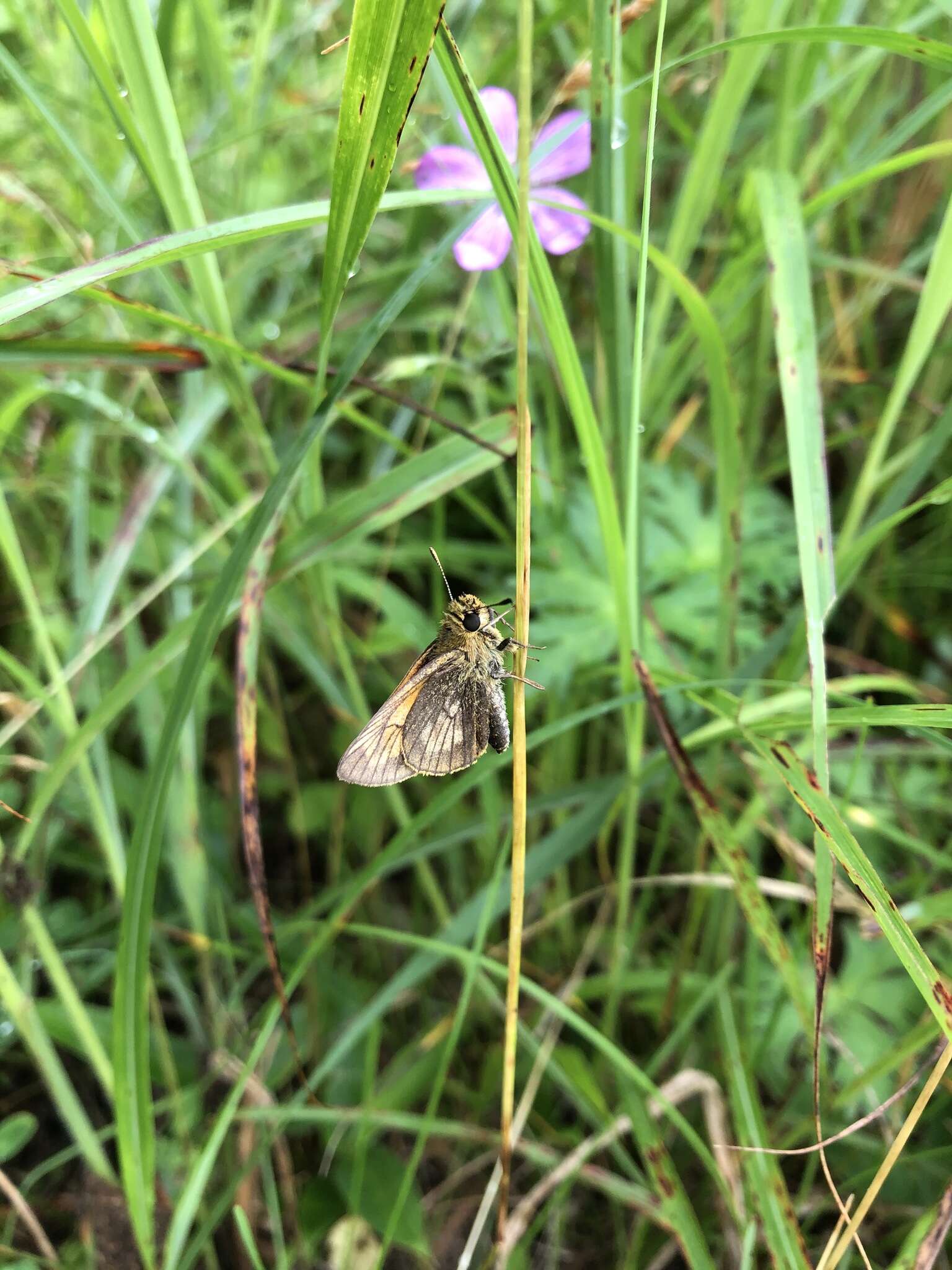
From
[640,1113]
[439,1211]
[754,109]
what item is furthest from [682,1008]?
[754,109]

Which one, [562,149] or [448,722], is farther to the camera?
[562,149]

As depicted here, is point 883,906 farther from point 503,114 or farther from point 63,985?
point 503,114

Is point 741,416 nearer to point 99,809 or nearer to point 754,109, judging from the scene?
point 754,109

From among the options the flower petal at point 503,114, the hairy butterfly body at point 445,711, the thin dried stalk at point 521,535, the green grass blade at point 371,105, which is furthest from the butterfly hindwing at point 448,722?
the flower petal at point 503,114

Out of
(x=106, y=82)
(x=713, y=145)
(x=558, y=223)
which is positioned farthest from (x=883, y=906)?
(x=106, y=82)

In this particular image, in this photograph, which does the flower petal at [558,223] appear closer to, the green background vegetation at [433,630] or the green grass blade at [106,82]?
the green background vegetation at [433,630]

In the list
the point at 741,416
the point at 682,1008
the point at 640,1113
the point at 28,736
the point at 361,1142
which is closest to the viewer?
the point at 640,1113

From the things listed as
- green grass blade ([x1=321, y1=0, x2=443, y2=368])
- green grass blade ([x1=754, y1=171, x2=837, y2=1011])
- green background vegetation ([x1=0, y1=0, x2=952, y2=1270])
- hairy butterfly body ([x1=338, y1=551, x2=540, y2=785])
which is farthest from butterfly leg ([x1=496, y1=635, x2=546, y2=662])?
green grass blade ([x1=321, y1=0, x2=443, y2=368])
